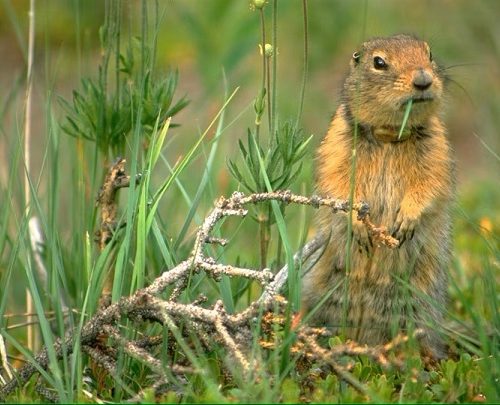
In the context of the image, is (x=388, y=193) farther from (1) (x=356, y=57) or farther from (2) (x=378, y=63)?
(1) (x=356, y=57)

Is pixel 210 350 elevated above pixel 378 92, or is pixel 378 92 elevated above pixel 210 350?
pixel 378 92

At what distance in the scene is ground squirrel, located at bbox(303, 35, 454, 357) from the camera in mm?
4789

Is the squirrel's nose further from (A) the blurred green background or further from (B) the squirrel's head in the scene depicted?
(A) the blurred green background

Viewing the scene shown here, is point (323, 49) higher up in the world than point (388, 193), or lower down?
higher up

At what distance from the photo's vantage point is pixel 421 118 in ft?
15.9

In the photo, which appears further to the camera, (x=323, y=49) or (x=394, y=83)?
(x=323, y=49)

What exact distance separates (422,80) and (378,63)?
42 cm

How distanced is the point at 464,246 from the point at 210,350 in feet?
10.1

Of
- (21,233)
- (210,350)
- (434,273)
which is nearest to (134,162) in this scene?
(21,233)

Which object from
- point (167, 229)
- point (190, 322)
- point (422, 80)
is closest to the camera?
point (190, 322)

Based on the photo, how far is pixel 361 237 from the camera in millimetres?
4812

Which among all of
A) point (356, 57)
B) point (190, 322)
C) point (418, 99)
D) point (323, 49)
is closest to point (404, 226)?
point (418, 99)

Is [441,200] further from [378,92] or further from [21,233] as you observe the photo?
[21,233]

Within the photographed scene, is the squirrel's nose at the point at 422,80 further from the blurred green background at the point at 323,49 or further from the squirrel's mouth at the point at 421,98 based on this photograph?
the blurred green background at the point at 323,49
